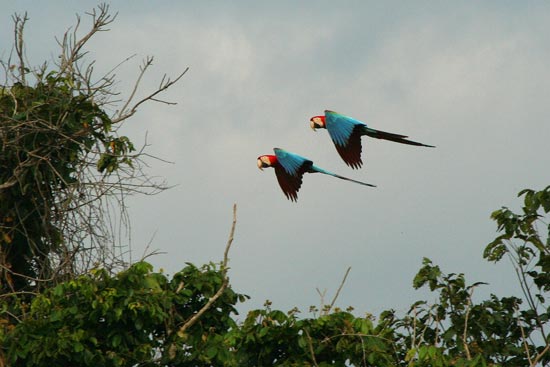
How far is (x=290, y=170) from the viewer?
30.8 feet

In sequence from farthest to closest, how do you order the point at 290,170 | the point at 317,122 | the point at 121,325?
1. the point at 290,170
2. the point at 317,122
3. the point at 121,325

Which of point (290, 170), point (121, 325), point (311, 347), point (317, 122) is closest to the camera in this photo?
point (311, 347)

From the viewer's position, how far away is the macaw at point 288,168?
9320 millimetres

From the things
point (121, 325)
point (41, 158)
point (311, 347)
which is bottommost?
point (121, 325)

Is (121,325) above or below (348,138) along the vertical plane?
below

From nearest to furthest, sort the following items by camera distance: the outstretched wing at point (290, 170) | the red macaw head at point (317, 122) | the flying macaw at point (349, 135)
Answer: the flying macaw at point (349, 135) → the red macaw head at point (317, 122) → the outstretched wing at point (290, 170)

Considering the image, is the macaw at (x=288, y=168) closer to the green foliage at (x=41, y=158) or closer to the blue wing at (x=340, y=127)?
the blue wing at (x=340, y=127)

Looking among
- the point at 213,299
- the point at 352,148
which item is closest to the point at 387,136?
the point at 352,148

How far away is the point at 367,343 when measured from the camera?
8.12 metres

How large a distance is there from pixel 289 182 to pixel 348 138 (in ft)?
3.66

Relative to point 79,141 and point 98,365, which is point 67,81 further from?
point 98,365

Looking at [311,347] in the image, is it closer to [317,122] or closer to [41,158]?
[317,122]

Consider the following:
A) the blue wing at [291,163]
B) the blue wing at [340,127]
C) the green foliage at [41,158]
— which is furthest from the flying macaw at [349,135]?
the green foliage at [41,158]

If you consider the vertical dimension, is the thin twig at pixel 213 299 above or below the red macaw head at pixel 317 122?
below
